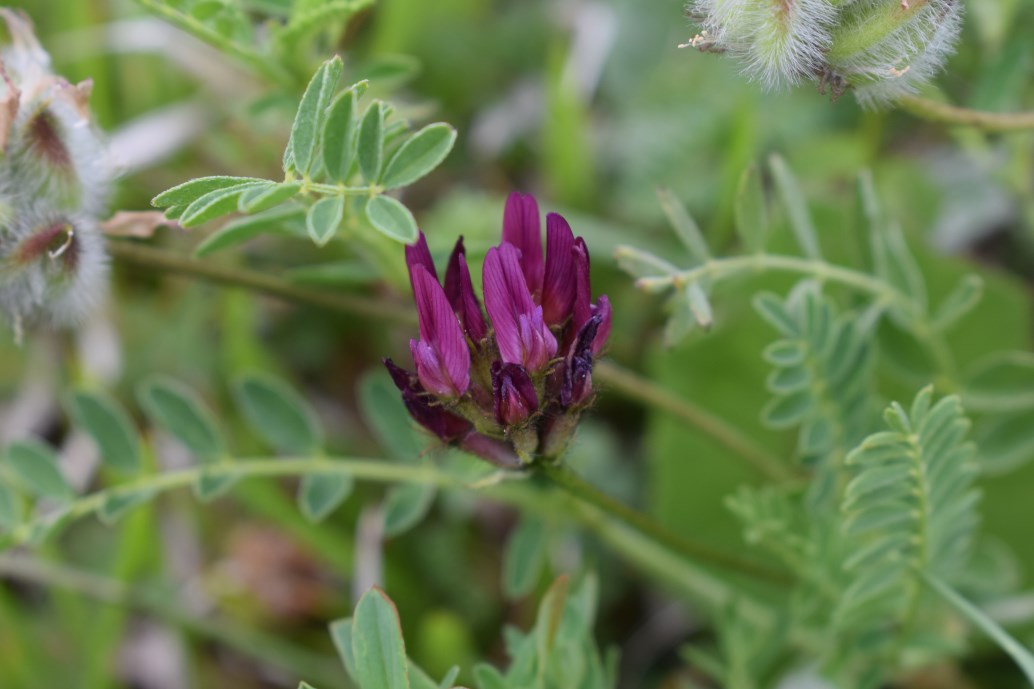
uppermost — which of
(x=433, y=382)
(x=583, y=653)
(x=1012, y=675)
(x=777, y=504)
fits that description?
(x=433, y=382)

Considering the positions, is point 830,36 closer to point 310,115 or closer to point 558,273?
point 558,273

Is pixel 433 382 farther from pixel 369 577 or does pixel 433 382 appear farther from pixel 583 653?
pixel 369 577

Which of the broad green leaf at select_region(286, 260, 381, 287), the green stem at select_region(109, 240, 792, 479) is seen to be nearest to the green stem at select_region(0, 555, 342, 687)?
the green stem at select_region(109, 240, 792, 479)

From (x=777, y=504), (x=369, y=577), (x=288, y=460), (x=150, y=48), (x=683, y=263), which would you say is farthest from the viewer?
(x=150, y=48)

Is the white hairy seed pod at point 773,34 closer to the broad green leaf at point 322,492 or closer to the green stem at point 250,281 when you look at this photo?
the green stem at point 250,281

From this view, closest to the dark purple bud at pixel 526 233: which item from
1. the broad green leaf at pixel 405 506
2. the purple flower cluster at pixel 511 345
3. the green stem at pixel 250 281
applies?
the purple flower cluster at pixel 511 345

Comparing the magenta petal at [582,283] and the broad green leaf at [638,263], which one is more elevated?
the magenta petal at [582,283]

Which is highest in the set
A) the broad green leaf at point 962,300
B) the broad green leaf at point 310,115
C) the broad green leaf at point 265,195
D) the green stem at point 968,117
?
the green stem at point 968,117

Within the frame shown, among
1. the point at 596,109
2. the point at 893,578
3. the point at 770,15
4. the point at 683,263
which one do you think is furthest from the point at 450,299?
the point at 596,109
